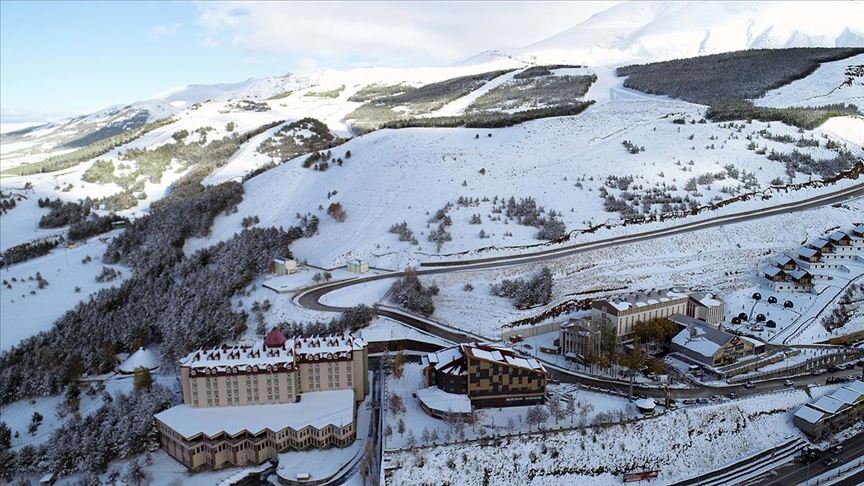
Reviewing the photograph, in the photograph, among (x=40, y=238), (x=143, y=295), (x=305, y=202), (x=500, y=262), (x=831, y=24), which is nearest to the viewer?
(x=500, y=262)

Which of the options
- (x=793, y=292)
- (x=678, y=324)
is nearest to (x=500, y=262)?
(x=678, y=324)

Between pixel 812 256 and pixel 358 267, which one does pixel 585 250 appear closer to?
pixel 812 256

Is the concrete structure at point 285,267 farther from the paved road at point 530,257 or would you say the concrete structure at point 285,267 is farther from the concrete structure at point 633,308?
the concrete structure at point 633,308

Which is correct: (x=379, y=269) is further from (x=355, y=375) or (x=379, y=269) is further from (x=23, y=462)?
(x=23, y=462)

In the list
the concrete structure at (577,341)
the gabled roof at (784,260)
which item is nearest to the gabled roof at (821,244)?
the gabled roof at (784,260)

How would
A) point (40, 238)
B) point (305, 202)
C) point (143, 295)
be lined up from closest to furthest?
point (143, 295) < point (305, 202) < point (40, 238)

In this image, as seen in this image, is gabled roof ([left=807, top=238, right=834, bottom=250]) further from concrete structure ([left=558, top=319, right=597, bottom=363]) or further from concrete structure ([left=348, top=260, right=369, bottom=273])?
concrete structure ([left=348, top=260, right=369, bottom=273])
